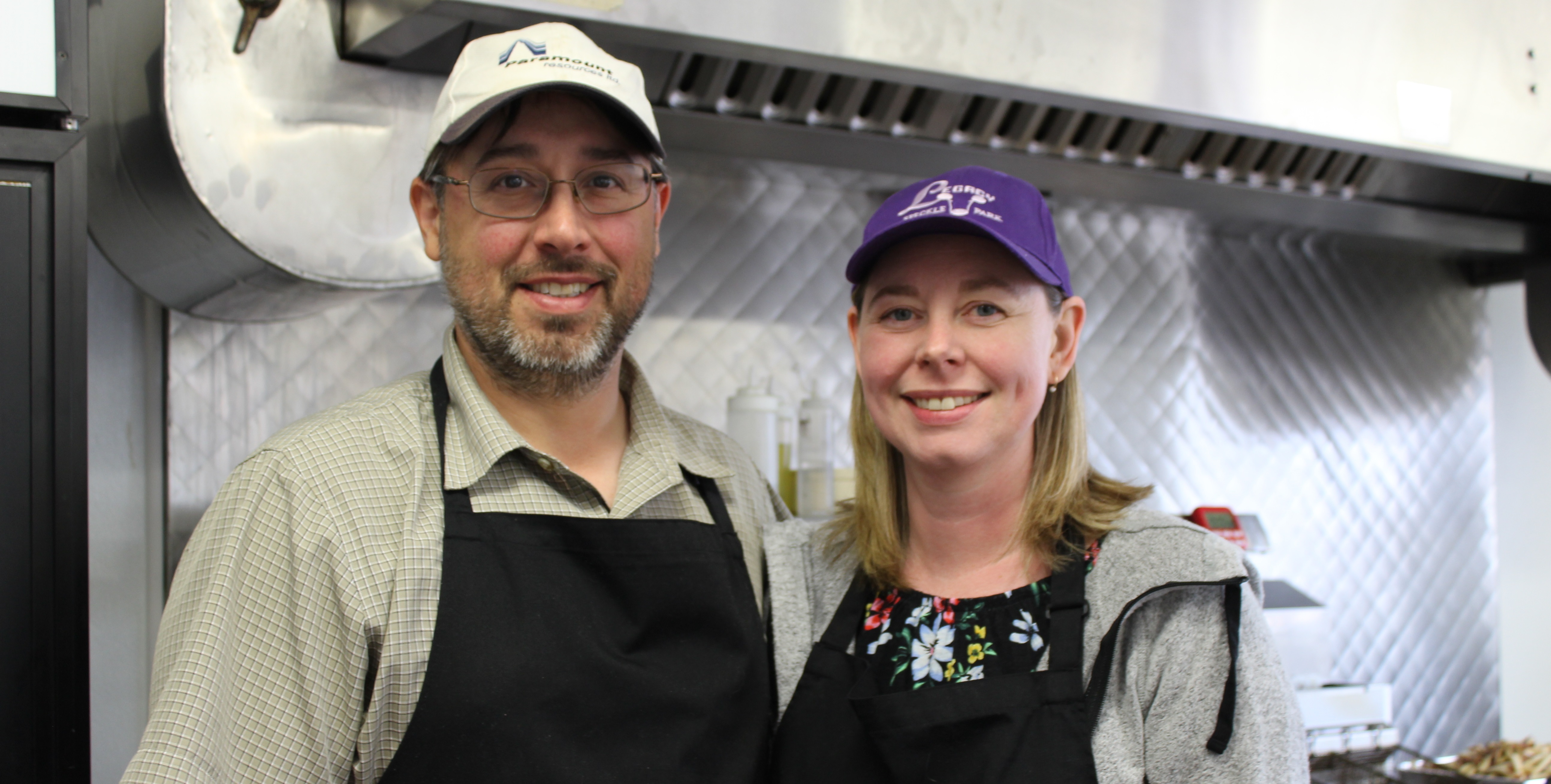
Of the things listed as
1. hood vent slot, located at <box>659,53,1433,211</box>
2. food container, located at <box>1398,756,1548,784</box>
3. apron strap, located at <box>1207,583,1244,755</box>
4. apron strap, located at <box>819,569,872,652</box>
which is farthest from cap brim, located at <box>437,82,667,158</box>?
food container, located at <box>1398,756,1548,784</box>

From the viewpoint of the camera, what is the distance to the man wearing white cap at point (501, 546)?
1131 millimetres

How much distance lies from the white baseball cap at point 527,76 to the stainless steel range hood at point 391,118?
0.44 ft

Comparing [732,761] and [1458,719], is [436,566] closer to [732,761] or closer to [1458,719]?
[732,761]

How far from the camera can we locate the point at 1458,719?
3.18 m

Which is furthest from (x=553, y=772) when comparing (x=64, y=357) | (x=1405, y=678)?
(x=1405, y=678)

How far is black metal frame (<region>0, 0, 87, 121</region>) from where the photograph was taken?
1184 millimetres

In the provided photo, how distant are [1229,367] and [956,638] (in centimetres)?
196

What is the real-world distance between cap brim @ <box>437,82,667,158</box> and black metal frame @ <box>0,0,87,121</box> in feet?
1.21

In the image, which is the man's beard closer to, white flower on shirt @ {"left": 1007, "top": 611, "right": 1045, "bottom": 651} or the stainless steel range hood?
the stainless steel range hood

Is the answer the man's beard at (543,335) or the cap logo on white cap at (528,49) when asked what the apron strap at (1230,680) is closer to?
the man's beard at (543,335)

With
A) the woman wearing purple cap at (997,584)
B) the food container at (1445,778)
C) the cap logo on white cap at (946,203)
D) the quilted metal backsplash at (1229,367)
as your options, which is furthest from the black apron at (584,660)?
the food container at (1445,778)

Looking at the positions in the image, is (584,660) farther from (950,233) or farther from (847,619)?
(950,233)

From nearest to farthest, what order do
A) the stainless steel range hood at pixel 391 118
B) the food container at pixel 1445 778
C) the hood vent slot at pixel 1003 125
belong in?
the stainless steel range hood at pixel 391 118, the hood vent slot at pixel 1003 125, the food container at pixel 1445 778

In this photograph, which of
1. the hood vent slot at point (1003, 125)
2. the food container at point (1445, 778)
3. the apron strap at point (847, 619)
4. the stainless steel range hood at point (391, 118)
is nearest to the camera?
the apron strap at point (847, 619)
